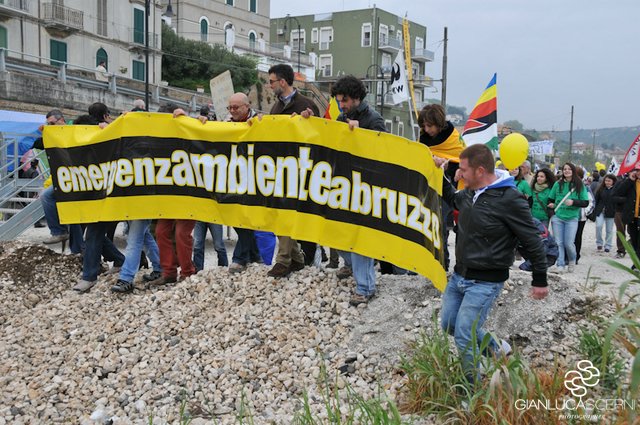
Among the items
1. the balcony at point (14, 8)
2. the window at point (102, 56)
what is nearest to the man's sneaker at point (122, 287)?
the balcony at point (14, 8)

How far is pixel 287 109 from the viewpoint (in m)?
7.26

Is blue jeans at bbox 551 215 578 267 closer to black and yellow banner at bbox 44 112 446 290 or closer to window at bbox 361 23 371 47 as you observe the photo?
black and yellow banner at bbox 44 112 446 290

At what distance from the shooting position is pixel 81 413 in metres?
5.05

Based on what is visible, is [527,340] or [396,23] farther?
[396,23]

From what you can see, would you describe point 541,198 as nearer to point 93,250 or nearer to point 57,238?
point 93,250

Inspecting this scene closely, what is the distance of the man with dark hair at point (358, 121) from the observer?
6.21 m

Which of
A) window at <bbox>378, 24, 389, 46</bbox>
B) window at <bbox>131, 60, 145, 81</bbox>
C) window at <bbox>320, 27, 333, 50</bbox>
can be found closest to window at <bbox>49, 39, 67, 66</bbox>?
window at <bbox>131, 60, 145, 81</bbox>

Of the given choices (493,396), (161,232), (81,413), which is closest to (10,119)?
(161,232)

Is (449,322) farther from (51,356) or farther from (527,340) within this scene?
(51,356)

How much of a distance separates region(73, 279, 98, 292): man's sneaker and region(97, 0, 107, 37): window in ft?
117

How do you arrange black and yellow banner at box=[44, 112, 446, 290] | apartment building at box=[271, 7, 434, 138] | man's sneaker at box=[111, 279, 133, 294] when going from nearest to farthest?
1. black and yellow banner at box=[44, 112, 446, 290]
2. man's sneaker at box=[111, 279, 133, 294]
3. apartment building at box=[271, 7, 434, 138]

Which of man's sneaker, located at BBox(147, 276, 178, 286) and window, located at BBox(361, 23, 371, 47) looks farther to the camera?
window, located at BBox(361, 23, 371, 47)

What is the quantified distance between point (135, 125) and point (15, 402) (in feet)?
11.2

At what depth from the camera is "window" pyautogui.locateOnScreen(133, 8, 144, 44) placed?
4191 centimetres
